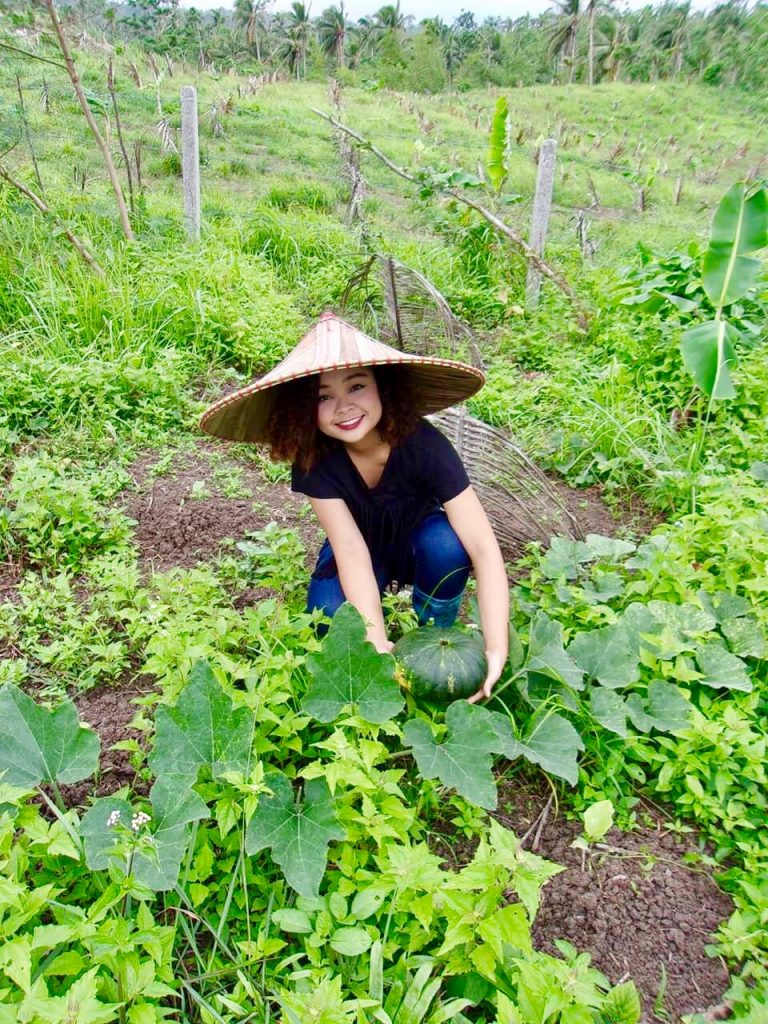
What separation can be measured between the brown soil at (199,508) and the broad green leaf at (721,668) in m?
1.54

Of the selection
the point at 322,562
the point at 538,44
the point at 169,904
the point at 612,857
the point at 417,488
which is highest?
the point at 538,44

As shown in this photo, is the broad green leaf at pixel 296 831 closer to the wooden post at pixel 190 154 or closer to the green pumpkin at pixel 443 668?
the green pumpkin at pixel 443 668

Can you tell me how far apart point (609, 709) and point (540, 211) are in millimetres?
5121

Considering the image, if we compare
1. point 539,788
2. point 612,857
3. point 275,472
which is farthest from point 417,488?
point 275,472

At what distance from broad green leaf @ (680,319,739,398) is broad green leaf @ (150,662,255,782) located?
7.89 ft

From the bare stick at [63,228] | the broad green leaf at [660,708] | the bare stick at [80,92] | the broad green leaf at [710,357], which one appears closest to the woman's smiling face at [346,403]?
the broad green leaf at [660,708]

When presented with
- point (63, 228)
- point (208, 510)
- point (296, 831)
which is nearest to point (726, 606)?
point (296, 831)

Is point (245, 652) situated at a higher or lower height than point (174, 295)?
lower

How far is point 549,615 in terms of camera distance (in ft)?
7.07

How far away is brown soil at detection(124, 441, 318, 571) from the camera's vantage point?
291 centimetres

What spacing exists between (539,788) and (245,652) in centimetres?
91

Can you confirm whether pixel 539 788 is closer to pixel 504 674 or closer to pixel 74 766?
pixel 504 674

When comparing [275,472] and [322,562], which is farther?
[275,472]

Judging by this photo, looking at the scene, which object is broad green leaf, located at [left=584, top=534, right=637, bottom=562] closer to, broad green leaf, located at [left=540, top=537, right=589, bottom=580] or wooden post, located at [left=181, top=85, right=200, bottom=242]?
broad green leaf, located at [left=540, top=537, right=589, bottom=580]
